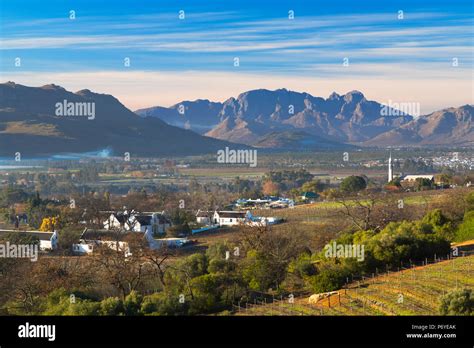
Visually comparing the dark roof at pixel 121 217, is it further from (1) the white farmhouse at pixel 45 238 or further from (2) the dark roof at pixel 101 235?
(1) the white farmhouse at pixel 45 238

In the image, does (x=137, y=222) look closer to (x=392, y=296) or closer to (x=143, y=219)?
(x=143, y=219)

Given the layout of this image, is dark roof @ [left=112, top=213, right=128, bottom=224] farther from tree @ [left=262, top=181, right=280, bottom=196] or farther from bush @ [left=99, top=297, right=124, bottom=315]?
tree @ [left=262, top=181, right=280, bottom=196]

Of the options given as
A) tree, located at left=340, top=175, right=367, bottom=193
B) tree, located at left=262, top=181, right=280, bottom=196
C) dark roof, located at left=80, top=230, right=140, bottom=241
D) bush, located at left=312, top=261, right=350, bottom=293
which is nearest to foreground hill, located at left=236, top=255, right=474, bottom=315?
bush, located at left=312, top=261, right=350, bottom=293

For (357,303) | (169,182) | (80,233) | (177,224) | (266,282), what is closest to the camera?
(357,303)

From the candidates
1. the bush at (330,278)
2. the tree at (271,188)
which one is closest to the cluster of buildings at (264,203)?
the tree at (271,188)

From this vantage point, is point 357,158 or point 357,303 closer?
point 357,303
